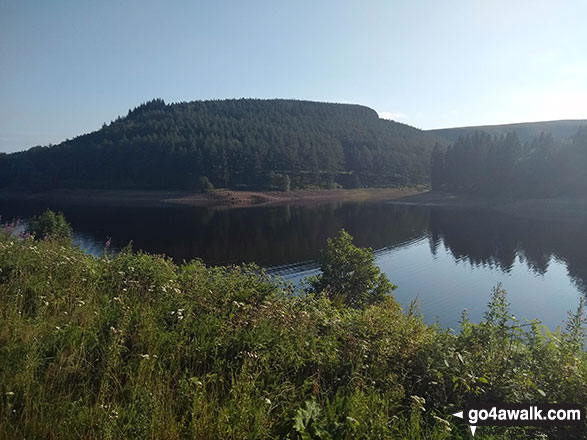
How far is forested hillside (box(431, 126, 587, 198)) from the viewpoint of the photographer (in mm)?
67125

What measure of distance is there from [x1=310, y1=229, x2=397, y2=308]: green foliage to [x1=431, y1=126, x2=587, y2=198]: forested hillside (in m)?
71.1

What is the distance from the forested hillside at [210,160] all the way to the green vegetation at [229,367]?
88825mm

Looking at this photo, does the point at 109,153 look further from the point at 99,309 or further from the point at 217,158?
the point at 99,309

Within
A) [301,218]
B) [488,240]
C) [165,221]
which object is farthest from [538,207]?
[165,221]

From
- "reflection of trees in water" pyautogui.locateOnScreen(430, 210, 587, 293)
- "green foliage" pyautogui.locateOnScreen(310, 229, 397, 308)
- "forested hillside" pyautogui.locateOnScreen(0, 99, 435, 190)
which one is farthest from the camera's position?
"forested hillside" pyautogui.locateOnScreen(0, 99, 435, 190)

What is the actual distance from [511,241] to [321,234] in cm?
2216

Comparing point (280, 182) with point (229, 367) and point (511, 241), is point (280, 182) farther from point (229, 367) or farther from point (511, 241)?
point (229, 367)

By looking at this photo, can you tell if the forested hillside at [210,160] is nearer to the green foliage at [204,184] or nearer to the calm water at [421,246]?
the green foliage at [204,184]

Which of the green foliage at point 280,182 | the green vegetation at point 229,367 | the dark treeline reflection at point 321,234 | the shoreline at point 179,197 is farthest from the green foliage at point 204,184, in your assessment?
the green vegetation at point 229,367

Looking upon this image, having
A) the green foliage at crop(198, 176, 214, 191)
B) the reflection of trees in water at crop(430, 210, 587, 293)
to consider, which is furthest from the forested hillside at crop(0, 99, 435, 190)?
the reflection of trees in water at crop(430, 210, 587, 293)

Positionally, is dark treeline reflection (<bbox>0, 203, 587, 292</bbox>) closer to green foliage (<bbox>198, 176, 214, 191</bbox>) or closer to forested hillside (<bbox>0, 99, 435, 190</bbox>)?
green foliage (<bbox>198, 176, 214, 191</bbox>)

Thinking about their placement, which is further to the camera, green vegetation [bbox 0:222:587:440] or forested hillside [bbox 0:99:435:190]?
forested hillside [bbox 0:99:435:190]

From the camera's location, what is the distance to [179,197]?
86.3 meters

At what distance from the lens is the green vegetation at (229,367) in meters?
3.32
